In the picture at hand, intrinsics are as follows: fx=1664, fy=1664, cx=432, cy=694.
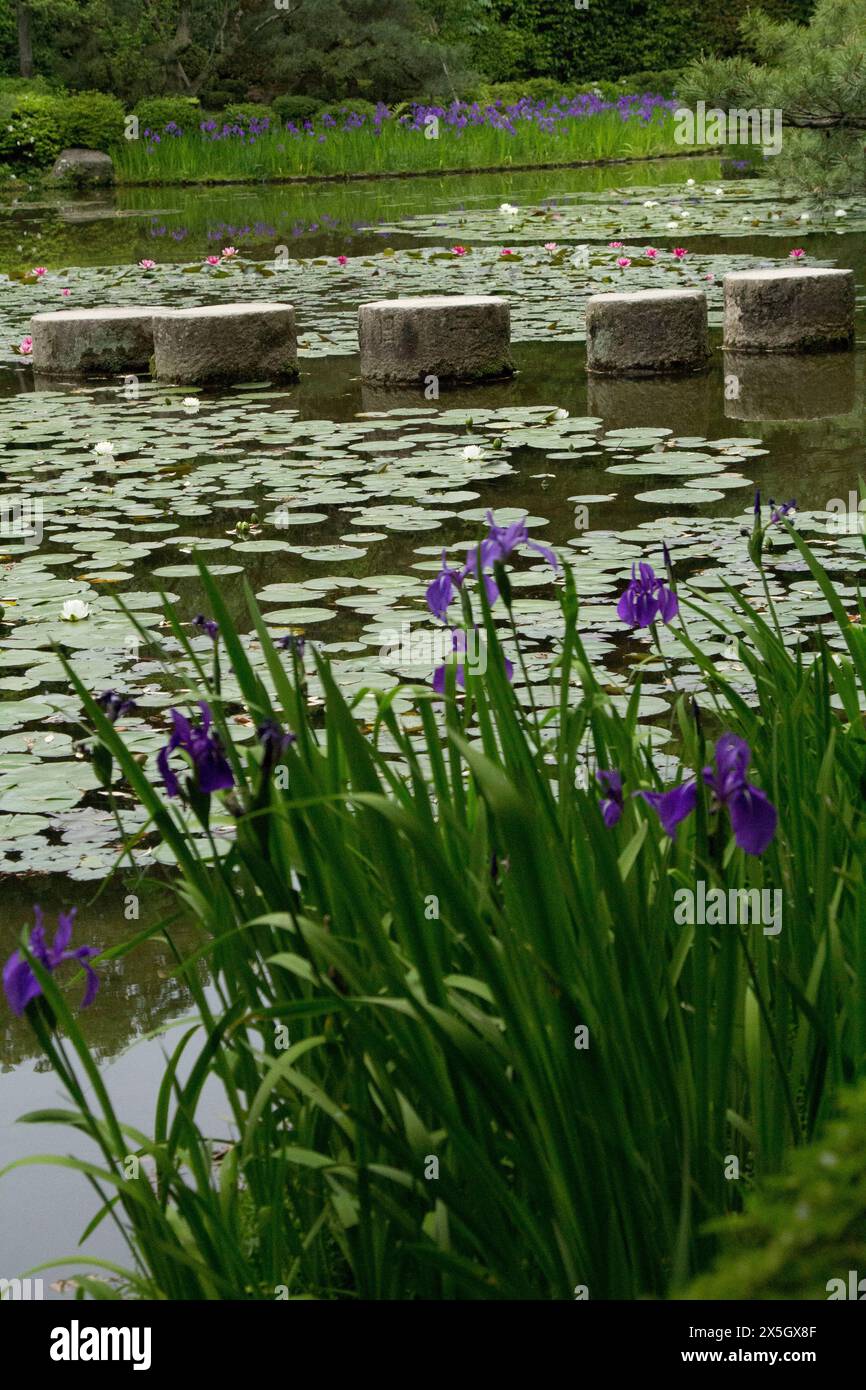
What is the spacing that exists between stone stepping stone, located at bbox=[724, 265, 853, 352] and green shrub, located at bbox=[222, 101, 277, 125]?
49.1 ft

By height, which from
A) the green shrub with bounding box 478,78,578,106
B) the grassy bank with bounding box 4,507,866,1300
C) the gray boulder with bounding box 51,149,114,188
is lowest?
the grassy bank with bounding box 4,507,866,1300

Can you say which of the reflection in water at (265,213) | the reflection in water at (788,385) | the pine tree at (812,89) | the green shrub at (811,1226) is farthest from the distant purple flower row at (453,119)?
the green shrub at (811,1226)

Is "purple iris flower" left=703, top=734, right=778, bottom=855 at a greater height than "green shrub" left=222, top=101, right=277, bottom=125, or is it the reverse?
"green shrub" left=222, top=101, right=277, bottom=125

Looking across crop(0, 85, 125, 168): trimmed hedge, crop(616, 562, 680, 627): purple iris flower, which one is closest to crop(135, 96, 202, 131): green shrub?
crop(0, 85, 125, 168): trimmed hedge

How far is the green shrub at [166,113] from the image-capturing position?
21406mm

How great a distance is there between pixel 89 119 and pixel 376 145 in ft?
12.6

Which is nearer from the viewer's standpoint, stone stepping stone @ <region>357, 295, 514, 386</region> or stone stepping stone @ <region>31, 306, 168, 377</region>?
stone stepping stone @ <region>357, 295, 514, 386</region>

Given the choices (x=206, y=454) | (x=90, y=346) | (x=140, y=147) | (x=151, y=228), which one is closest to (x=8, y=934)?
(x=206, y=454)

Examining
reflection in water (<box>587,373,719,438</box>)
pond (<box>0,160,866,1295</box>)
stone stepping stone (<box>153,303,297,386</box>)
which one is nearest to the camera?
pond (<box>0,160,866,1295</box>)

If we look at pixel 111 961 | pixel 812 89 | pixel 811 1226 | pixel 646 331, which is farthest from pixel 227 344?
pixel 811 1226

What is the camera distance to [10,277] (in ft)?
40.4

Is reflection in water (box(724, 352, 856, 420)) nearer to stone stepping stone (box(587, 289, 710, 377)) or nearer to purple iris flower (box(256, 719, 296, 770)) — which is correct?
stone stepping stone (box(587, 289, 710, 377))

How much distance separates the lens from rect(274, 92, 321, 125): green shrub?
2233cm

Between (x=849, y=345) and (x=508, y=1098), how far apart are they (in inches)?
285
